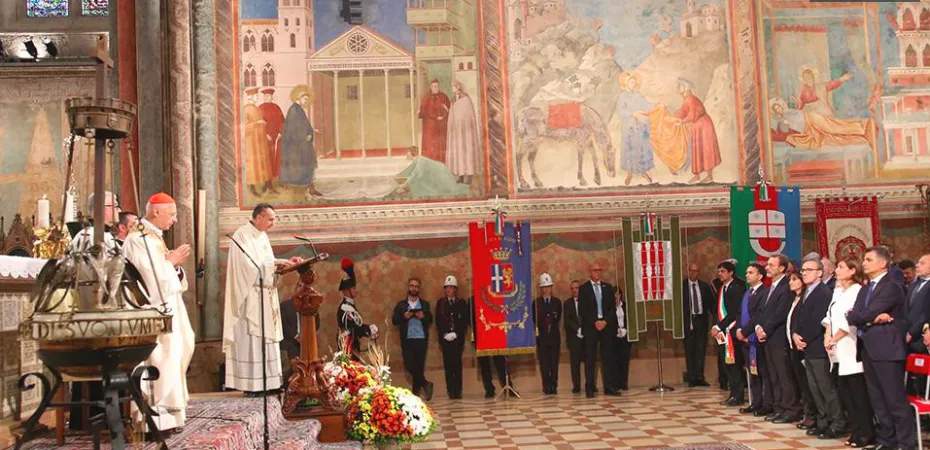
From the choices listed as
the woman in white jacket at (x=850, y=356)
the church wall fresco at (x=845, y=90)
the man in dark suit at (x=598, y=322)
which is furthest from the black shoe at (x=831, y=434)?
the church wall fresco at (x=845, y=90)

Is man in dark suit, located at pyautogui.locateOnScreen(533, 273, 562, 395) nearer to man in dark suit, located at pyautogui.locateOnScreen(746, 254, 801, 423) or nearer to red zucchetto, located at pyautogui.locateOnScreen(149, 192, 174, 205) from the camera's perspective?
man in dark suit, located at pyautogui.locateOnScreen(746, 254, 801, 423)

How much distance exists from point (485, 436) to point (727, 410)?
324 cm

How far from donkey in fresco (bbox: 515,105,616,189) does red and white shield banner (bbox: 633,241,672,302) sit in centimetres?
145

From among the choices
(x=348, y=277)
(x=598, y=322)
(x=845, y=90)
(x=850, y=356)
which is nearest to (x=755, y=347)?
(x=850, y=356)

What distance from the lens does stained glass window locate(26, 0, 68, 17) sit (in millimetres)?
17391

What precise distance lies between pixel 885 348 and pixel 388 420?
4.15 metres

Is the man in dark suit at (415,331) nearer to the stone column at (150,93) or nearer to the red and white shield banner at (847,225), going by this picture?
the stone column at (150,93)

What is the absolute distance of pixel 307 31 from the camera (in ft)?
47.5

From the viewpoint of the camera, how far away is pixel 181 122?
40.3 ft

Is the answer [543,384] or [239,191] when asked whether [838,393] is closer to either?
[543,384]

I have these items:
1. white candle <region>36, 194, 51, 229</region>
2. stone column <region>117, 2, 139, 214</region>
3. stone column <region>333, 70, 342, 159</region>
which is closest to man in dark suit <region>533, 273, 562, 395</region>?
stone column <region>333, 70, 342, 159</region>

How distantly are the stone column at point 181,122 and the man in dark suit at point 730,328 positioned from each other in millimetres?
7065

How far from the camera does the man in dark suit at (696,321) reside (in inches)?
541

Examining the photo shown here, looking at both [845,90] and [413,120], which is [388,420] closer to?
[413,120]
